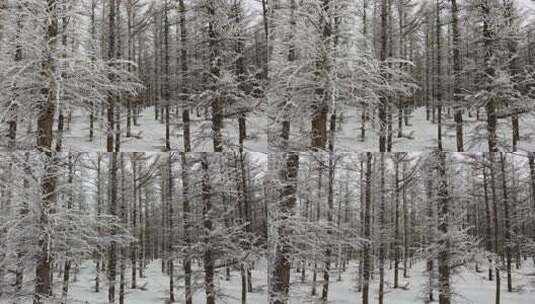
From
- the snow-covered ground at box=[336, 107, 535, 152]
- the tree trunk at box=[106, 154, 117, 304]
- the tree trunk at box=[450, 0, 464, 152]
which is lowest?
the tree trunk at box=[106, 154, 117, 304]

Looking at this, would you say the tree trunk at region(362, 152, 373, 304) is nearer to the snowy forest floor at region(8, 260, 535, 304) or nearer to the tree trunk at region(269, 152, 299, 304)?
the snowy forest floor at region(8, 260, 535, 304)

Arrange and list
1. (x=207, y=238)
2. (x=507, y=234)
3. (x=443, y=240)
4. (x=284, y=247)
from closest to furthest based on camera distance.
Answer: (x=284, y=247)
(x=207, y=238)
(x=443, y=240)
(x=507, y=234)

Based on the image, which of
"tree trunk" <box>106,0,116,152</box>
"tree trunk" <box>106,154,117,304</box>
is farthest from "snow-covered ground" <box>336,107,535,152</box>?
"tree trunk" <box>106,154,117,304</box>

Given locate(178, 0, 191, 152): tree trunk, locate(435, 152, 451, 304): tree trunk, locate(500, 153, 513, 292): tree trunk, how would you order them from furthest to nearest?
1. locate(500, 153, 513, 292): tree trunk
2. locate(435, 152, 451, 304): tree trunk
3. locate(178, 0, 191, 152): tree trunk

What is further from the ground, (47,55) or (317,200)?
(47,55)

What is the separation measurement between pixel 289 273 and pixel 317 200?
94 centimetres

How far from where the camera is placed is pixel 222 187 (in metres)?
6.92

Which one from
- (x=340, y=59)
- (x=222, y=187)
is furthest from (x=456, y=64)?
(x=222, y=187)

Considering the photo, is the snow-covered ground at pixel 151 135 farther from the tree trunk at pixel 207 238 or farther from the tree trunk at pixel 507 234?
the tree trunk at pixel 507 234

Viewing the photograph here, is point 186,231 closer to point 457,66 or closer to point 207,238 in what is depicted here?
point 207,238

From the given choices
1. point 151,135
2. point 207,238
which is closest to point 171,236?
point 207,238

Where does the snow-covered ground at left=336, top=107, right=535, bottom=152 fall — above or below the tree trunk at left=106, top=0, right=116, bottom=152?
below

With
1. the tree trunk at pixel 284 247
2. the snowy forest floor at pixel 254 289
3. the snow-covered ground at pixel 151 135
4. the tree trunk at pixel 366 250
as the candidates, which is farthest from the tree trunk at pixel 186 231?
the tree trunk at pixel 366 250

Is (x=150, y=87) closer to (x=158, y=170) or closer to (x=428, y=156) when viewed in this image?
(x=158, y=170)
